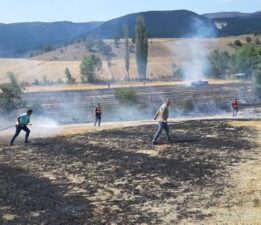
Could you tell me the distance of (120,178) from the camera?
49.5 feet

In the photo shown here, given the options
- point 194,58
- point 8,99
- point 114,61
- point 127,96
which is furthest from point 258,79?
point 194,58

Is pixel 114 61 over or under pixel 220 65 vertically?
over

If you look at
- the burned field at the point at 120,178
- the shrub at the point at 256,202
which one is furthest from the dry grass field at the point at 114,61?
the shrub at the point at 256,202

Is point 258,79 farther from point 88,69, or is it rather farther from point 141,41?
point 88,69

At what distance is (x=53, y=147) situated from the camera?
21844mm

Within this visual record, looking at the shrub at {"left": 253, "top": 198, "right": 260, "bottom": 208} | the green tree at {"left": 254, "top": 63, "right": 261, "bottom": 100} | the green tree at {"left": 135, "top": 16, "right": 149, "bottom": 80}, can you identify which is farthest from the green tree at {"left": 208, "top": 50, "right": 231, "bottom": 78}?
the shrub at {"left": 253, "top": 198, "right": 260, "bottom": 208}

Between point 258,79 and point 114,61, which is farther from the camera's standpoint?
point 114,61

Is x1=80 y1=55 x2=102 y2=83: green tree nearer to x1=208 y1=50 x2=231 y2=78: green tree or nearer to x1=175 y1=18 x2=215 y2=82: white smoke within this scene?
x1=175 y1=18 x2=215 y2=82: white smoke

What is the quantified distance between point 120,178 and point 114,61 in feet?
333

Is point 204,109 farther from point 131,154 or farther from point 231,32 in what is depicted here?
point 231,32

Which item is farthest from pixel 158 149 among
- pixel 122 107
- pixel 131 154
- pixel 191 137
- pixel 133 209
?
pixel 122 107

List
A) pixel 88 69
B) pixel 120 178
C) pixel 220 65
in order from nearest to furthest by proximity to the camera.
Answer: pixel 120 178 → pixel 88 69 → pixel 220 65

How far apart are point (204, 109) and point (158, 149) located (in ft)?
77.0

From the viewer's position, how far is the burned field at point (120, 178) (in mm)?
11474
